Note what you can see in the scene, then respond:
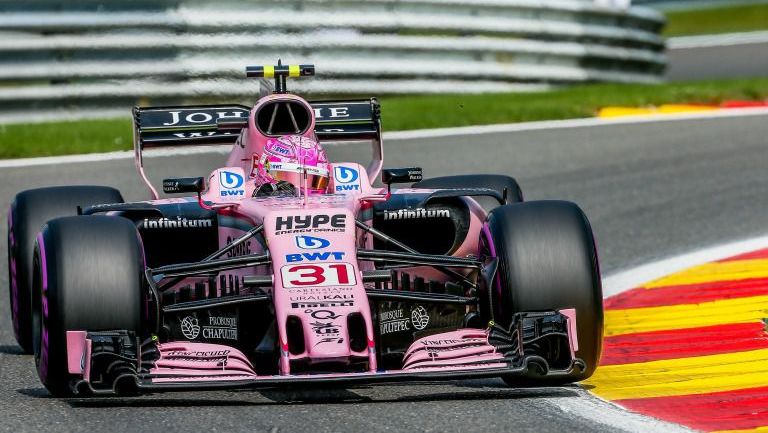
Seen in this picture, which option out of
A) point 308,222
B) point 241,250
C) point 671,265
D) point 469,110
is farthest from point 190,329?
point 469,110

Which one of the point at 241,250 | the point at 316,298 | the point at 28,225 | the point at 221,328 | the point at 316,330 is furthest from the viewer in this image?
the point at 28,225

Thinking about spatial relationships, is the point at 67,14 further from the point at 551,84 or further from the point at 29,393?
the point at 29,393

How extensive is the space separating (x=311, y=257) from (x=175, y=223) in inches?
55.7

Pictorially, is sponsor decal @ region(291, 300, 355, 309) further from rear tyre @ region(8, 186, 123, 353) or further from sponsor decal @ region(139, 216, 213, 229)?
rear tyre @ region(8, 186, 123, 353)

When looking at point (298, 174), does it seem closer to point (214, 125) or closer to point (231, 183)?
point (231, 183)

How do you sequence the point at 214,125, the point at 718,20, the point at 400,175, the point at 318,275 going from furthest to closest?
the point at 718,20 → the point at 214,125 → the point at 400,175 → the point at 318,275

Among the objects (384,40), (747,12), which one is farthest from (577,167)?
(747,12)

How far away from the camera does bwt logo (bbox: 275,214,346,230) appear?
692cm

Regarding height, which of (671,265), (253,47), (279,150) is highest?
(253,47)

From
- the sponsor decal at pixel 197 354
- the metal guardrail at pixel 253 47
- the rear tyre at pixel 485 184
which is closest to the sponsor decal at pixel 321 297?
the sponsor decal at pixel 197 354

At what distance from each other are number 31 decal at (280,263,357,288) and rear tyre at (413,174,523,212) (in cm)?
227

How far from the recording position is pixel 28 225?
837cm

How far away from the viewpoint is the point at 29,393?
22.6 ft

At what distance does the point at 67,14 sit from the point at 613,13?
6558 millimetres
